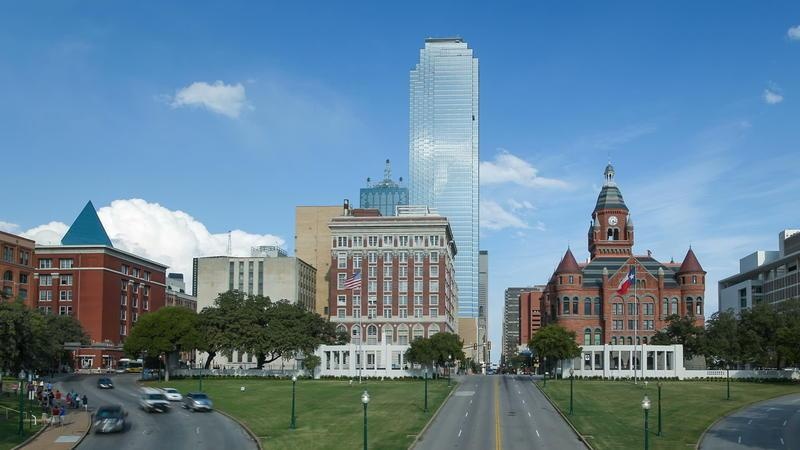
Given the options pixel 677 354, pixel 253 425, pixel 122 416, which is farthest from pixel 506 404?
pixel 677 354

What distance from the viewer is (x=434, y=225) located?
176 metres

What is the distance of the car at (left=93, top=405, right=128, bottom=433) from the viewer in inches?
2495

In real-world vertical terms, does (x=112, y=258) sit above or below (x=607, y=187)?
below

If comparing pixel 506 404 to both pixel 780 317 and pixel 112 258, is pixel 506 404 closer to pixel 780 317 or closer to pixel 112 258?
pixel 780 317

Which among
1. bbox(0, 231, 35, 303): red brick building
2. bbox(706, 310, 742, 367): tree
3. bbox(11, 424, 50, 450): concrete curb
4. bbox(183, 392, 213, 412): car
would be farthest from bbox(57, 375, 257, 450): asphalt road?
bbox(706, 310, 742, 367): tree

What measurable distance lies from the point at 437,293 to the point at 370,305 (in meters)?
13.7

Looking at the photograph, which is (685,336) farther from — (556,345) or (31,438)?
(31,438)

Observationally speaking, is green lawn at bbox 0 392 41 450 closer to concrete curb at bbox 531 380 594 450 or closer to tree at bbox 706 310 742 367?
concrete curb at bbox 531 380 594 450

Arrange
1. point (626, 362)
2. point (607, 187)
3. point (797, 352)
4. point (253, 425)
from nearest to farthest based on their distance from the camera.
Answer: point (253, 425) → point (797, 352) → point (626, 362) → point (607, 187)

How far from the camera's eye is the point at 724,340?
124m

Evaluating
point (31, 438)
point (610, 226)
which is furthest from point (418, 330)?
point (31, 438)

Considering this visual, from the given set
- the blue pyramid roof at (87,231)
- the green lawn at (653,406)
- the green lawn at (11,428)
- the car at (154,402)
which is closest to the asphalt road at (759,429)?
the green lawn at (653,406)

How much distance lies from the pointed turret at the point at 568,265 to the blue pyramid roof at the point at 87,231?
285ft

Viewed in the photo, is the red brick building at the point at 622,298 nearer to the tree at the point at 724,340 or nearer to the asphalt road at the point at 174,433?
the tree at the point at 724,340
